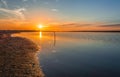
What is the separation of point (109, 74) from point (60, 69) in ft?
16.7

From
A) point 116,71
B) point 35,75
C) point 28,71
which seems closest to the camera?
point 35,75

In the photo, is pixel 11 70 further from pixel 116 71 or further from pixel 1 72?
pixel 116 71

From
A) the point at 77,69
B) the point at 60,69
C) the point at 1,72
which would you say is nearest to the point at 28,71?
the point at 1,72

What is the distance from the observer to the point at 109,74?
1625 cm

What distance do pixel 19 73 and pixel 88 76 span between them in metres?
6.40

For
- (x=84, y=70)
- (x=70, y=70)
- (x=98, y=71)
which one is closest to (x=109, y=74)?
(x=98, y=71)

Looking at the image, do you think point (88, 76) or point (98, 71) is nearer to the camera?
point (88, 76)

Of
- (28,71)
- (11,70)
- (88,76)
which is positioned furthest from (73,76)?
(11,70)

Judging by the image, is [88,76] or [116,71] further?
[116,71]

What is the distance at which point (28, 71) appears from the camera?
16078 mm

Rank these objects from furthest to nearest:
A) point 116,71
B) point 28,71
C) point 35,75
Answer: point 116,71
point 28,71
point 35,75

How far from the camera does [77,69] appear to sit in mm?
18031

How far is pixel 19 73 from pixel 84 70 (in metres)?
6.77

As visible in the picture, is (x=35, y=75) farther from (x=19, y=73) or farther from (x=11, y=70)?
(x=11, y=70)
